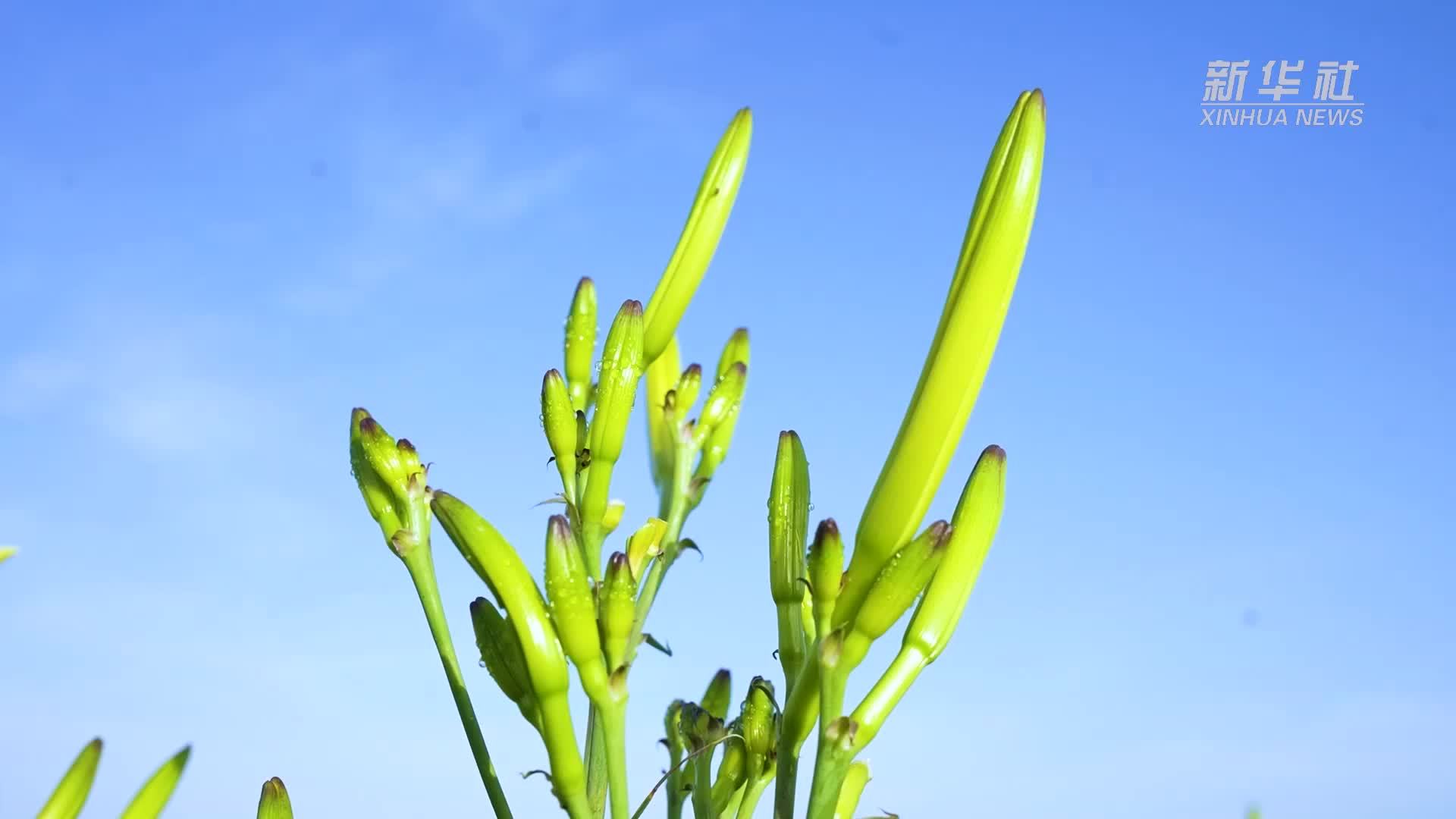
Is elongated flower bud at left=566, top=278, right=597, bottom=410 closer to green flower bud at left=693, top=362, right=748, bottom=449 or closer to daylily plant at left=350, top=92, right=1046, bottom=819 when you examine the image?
daylily plant at left=350, top=92, right=1046, bottom=819

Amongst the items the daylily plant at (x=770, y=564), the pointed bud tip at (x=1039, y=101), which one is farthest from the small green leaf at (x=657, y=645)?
the pointed bud tip at (x=1039, y=101)

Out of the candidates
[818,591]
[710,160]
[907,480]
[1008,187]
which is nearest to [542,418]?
[710,160]

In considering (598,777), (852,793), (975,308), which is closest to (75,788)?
(598,777)

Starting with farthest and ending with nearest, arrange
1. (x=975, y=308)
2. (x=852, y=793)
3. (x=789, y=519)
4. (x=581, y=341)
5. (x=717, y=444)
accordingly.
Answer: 1. (x=717, y=444)
2. (x=581, y=341)
3. (x=852, y=793)
4. (x=789, y=519)
5. (x=975, y=308)

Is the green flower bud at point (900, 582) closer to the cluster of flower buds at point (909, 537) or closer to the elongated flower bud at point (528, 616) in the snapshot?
the cluster of flower buds at point (909, 537)

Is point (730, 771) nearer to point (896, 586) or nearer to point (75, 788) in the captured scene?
point (896, 586)

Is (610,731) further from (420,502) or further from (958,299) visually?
(958,299)
